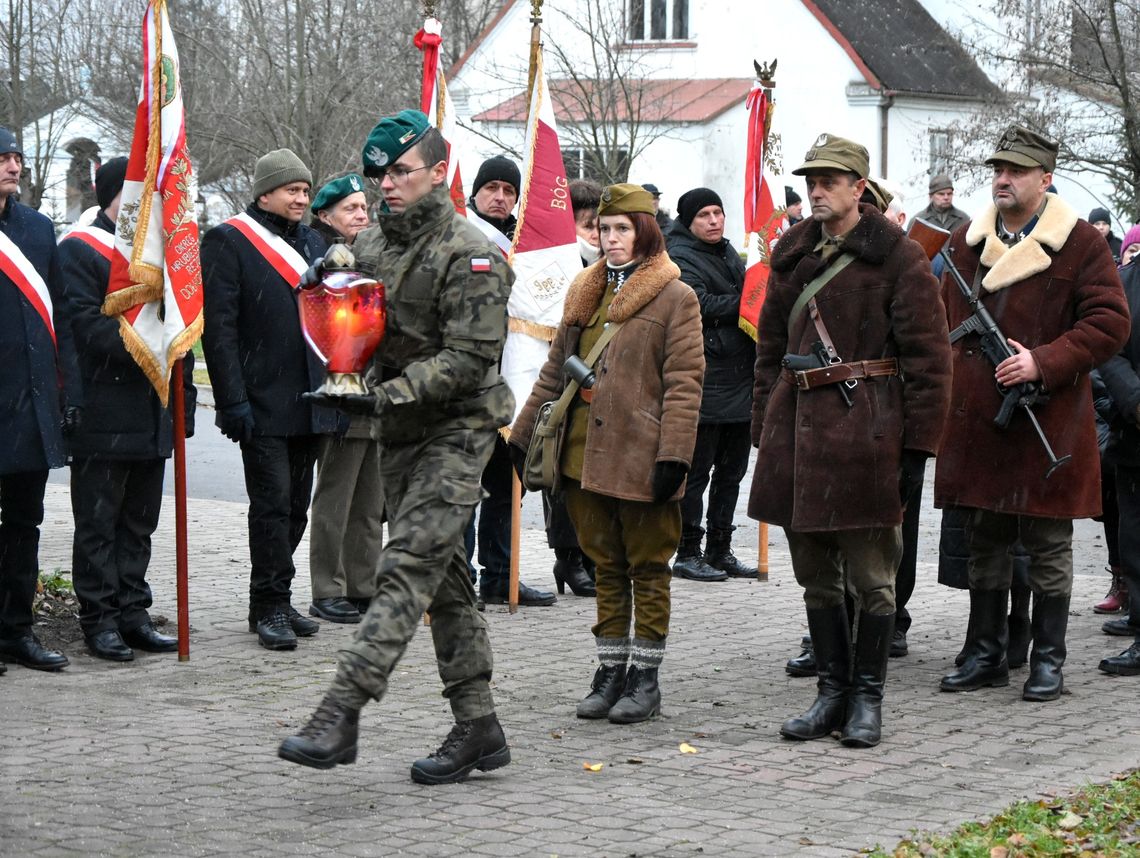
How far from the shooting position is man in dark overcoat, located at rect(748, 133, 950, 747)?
6.60 m

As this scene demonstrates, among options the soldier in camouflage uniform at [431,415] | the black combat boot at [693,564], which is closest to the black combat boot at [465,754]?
the soldier in camouflage uniform at [431,415]

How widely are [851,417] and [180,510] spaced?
10.5 feet

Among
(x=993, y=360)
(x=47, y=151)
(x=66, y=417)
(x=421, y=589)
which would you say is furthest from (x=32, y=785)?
(x=47, y=151)

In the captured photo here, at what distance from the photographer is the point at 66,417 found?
791 centimetres

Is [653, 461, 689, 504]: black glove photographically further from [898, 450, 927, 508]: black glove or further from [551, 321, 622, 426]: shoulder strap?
[898, 450, 927, 508]: black glove

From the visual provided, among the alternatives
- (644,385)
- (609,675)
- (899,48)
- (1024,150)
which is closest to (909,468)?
(644,385)

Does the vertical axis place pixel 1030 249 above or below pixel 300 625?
above

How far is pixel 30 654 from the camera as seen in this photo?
778cm

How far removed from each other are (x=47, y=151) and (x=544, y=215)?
27.2 metres

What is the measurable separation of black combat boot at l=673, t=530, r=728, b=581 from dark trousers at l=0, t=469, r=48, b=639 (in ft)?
12.9

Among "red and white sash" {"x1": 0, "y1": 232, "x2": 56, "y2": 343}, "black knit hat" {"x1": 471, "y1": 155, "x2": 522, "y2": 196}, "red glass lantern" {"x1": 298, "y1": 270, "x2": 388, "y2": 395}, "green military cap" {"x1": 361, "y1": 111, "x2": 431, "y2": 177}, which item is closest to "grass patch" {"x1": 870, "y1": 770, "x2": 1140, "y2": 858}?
"red glass lantern" {"x1": 298, "y1": 270, "x2": 388, "y2": 395}

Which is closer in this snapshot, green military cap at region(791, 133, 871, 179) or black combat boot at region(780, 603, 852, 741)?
green military cap at region(791, 133, 871, 179)

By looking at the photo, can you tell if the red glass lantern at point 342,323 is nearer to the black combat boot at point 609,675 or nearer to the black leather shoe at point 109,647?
the black combat boot at point 609,675

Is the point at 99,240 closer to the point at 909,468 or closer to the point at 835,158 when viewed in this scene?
the point at 835,158
